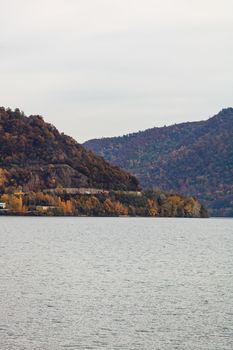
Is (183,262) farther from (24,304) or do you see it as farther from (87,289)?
(24,304)

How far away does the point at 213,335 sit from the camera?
188ft

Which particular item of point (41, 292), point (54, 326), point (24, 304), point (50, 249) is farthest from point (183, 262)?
point (54, 326)

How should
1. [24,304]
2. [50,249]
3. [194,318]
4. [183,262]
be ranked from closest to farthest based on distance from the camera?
[194,318], [24,304], [183,262], [50,249]

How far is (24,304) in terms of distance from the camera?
68188 millimetres

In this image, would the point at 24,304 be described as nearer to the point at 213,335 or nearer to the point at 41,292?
the point at 41,292

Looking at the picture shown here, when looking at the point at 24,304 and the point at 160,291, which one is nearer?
the point at 24,304

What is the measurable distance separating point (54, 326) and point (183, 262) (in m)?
55.2

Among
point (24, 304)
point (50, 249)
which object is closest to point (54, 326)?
point (24, 304)

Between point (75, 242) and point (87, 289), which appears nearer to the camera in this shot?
point (87, 289)

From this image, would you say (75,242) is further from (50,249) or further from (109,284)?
(109,284)

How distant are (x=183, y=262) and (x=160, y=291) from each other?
116ft

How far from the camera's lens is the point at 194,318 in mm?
63188

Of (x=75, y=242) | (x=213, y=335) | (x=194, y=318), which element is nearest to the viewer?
(x=213, y=335)

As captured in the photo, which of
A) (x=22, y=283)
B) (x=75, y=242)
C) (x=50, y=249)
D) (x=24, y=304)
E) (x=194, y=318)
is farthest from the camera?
(x=75, y=242)
